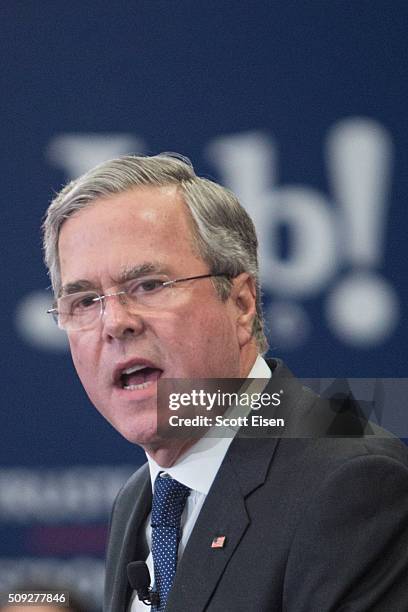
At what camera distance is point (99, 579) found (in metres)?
3.05

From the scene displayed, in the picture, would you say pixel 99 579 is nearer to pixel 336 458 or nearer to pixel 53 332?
pixel 53 332

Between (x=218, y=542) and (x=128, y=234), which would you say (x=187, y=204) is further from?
(x=218, y=542)

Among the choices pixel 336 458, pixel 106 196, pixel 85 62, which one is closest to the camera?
pixel 336 458

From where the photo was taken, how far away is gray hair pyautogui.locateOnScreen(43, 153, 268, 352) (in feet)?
6.07

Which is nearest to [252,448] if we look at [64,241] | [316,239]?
[64,241]

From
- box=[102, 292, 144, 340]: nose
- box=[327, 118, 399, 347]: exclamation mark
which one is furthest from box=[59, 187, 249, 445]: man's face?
box=[327, 118, 399, 347]: exclamation mark

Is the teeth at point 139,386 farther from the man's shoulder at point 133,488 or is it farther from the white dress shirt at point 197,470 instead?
the man's shoulder at point 133,488

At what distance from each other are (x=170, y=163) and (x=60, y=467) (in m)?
1.44

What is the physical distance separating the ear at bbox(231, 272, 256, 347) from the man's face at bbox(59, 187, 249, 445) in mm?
51

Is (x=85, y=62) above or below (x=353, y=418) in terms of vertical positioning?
above

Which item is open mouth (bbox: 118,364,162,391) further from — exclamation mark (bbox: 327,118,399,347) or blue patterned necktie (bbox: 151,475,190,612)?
exclamation mark (bbox: 327,118,399,347)

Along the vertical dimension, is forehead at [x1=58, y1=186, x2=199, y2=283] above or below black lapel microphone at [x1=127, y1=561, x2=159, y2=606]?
above

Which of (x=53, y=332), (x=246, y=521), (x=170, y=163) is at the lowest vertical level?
(x=53, y=332)

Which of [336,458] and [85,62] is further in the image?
[85,62]
